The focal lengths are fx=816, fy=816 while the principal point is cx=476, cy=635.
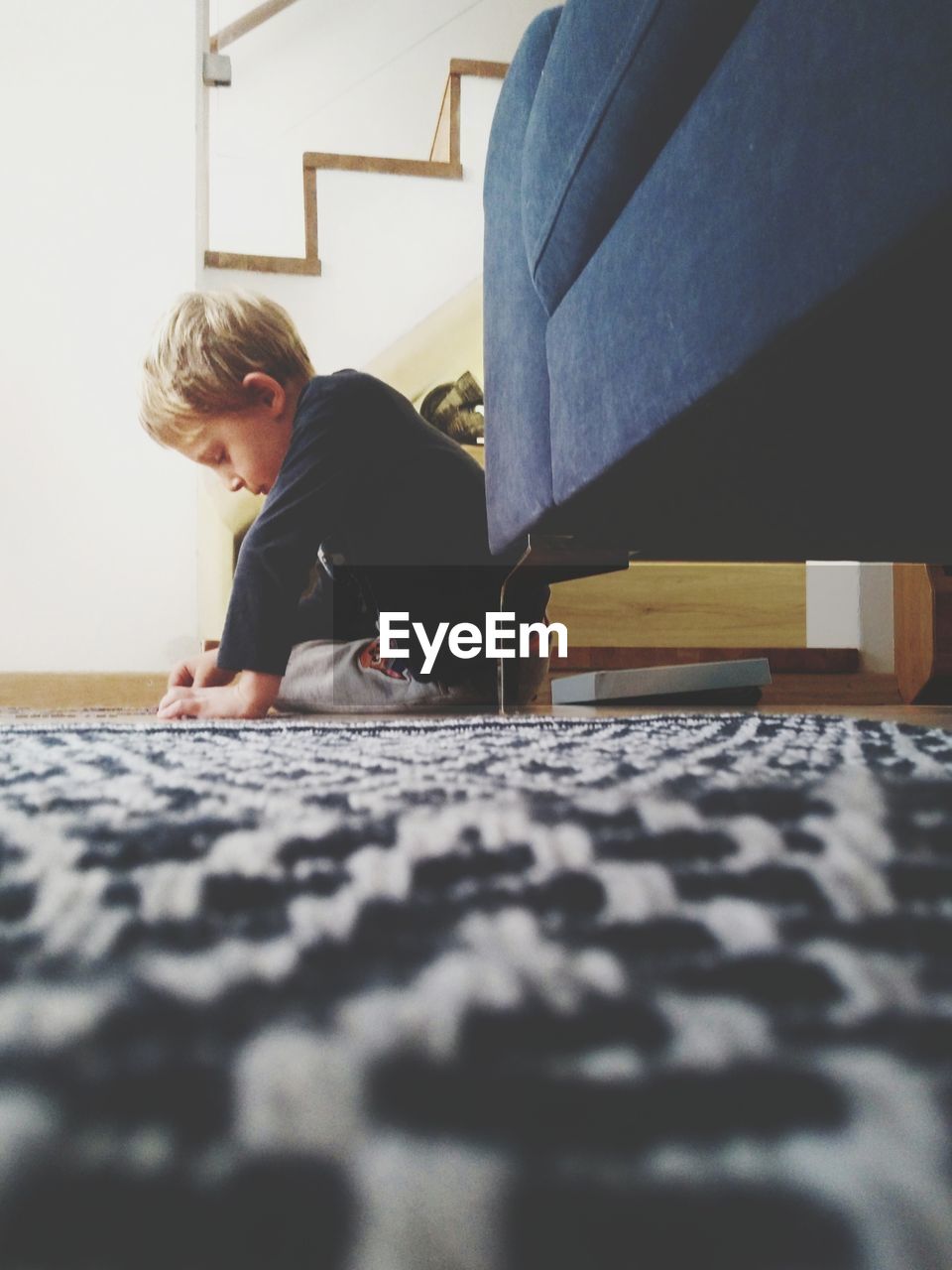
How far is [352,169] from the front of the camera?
172 cm

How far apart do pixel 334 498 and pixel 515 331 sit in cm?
41

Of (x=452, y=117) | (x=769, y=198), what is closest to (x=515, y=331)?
(x=769, y=198)

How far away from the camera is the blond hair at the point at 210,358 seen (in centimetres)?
114

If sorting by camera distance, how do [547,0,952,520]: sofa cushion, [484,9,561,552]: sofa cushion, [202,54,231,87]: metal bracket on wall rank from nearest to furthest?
[547,0,952,520]: sofa cushion
[484,9,561,552]: sofa cushion
[202,54,231,87]: metal bracket on wall

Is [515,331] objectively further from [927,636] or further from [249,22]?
[249,22]

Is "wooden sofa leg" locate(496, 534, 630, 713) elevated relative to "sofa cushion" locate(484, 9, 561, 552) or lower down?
lower down

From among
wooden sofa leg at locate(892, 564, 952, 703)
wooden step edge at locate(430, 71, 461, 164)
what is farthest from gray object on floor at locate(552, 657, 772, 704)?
wooden step edge at locate(430, 71, 461, 164)

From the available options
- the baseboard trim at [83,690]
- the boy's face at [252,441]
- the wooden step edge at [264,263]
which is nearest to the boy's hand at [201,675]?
the boy's face at [252,441]

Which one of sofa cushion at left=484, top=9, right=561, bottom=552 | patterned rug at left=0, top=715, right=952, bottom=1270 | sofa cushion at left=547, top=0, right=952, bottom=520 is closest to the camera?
patterned rug at left=0, top=715, right=952, bottom=1270

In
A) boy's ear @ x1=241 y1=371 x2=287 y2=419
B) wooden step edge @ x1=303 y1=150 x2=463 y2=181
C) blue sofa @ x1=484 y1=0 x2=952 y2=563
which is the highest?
wooden step edge @ x1=303 y1=150 x2=463 y2=181

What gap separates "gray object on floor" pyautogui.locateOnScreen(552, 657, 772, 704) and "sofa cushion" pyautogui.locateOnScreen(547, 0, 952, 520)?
21.4 inches

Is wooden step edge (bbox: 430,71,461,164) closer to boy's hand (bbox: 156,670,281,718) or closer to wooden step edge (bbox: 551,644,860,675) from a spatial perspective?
wooden step edge (bbox: 551,644,860,675)

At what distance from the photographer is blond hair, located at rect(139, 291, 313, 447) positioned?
3.74 ft

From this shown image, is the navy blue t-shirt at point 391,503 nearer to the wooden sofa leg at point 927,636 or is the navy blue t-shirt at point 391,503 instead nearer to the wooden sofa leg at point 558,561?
the wooden sofa leg at point 558,561
